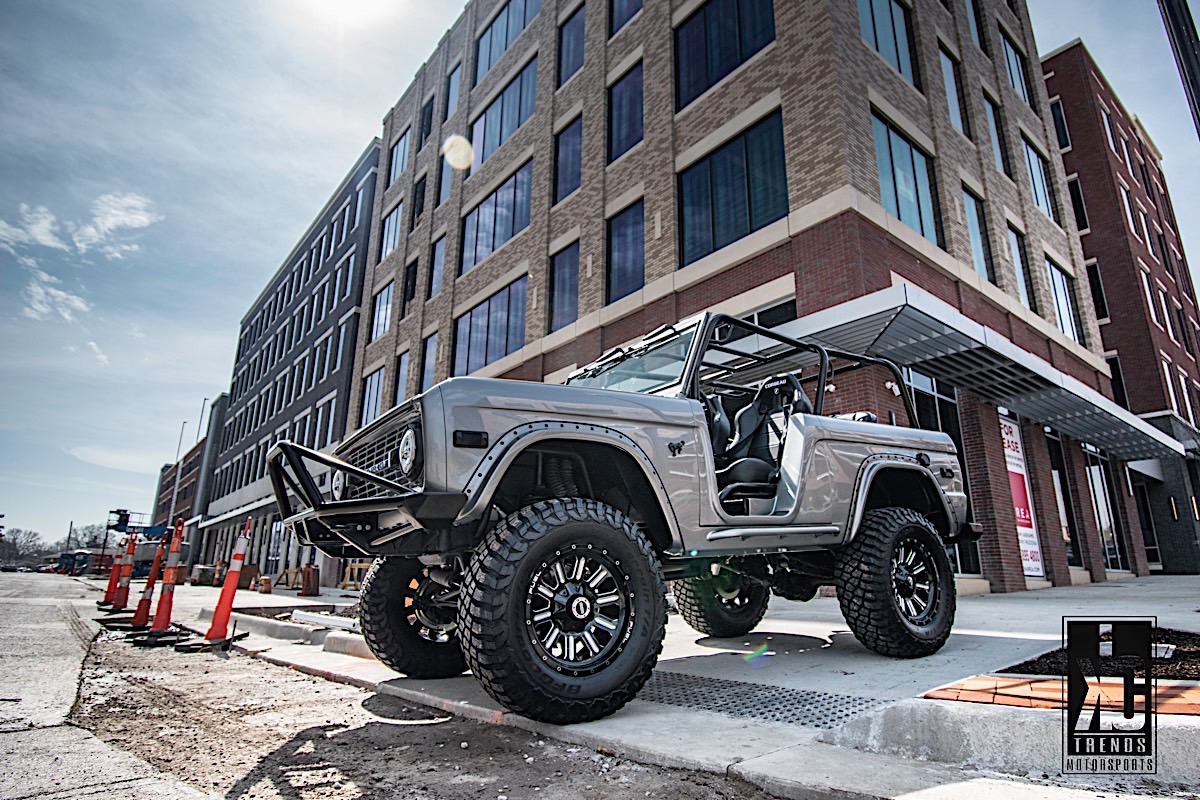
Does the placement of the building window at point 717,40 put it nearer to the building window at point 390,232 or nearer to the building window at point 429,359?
the building window at point 429,359

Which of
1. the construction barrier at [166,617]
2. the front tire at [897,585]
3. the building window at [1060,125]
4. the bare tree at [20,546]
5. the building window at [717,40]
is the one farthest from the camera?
the bare tree at [20,546]

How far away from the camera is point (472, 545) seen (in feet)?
10.5

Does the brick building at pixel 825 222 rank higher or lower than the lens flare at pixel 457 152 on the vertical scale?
lower

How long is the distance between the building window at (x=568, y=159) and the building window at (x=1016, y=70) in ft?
39.4

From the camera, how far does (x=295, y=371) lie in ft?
118


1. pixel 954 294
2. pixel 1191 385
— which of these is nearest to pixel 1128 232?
pixel 1191 385

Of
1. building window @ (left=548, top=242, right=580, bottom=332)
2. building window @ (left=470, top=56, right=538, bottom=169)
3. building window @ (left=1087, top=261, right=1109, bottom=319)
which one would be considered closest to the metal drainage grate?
building window @ (left=548, top=242, right=580, bottom=332)

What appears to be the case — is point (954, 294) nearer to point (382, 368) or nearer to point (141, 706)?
point (141, 706)

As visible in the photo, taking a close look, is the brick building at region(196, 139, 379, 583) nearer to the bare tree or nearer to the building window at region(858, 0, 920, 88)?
the building window at region(858, 0, 920, 88)

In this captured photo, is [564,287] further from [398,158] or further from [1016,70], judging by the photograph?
[398,158]

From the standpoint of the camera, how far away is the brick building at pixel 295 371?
29.6 meters

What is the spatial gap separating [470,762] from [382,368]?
24.0m

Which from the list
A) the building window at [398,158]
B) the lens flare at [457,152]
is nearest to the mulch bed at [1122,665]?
the lens flare at [457,152]

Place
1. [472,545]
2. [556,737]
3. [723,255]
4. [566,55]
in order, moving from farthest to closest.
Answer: [566,55] < [723,255] < [472,545] < [556,737]
